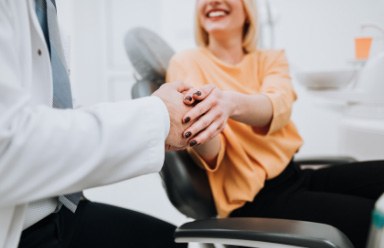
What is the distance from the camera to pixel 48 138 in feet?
1.39

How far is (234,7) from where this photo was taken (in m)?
1.11

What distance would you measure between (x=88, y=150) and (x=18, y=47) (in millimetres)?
193

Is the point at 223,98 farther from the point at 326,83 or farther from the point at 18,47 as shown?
the point at 326,83

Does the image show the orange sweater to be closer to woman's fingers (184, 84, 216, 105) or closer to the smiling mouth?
the smiling mouth

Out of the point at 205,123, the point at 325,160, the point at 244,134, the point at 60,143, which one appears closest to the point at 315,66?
the point at 325,160

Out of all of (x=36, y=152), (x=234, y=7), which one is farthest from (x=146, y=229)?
(x=234, y=7)

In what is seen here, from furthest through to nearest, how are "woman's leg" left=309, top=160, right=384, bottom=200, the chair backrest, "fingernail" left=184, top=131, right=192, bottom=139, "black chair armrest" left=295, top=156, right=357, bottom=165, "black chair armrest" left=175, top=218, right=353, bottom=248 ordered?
"black chair armrest" left=295, top=156, right=357, bottom=165 < "woman's leg" left=309, top=160, right=384, bottom=200 < the chair backrest < "fingernail" left=184, top=131, right=192, bottom=139 < "black chair armrest" left=175, top=218, right=353, bottom=248

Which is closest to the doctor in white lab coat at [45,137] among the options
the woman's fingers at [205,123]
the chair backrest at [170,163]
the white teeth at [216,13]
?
the woman's fingers at [205,123]

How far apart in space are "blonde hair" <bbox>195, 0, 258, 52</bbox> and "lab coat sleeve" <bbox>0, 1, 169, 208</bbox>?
31.2 inches

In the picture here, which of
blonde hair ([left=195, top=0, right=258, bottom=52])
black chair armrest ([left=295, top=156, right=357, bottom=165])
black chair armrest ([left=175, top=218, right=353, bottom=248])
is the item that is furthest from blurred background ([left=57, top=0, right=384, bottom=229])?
black chair armrest ([left=175, top=218, right=353, bottom=248])

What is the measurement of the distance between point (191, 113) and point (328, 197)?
0.47 m

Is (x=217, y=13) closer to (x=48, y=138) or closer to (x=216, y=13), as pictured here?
(x=216, y=13)

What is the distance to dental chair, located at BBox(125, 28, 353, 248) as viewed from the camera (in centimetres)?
53

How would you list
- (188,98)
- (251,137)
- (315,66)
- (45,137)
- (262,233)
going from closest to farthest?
(45,137)
(262,233)
(188,98)
(251,137)
(315,66)
